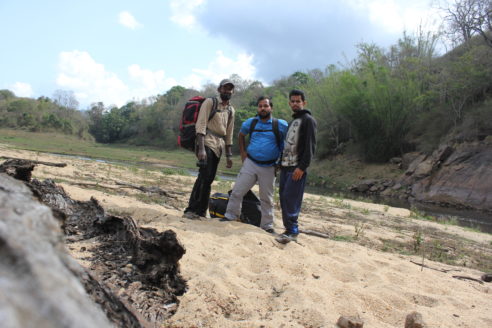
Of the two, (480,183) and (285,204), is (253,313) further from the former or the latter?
(480,183)

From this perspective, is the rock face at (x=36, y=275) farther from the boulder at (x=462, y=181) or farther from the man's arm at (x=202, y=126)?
the boulder at (x=462, y=181)

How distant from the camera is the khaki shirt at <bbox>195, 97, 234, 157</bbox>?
4.47 m

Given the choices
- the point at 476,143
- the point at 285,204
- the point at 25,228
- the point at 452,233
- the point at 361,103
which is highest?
the point at 361,103

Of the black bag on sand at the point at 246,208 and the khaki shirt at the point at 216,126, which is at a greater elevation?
the khaki shirt at the point at 216,126

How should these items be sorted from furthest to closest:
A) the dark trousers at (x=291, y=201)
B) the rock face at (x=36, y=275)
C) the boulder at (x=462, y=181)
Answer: the boulder at (x=462, y=181) < the dark trousers at (x=291, y=201) < the rock face at (x=36, y=275)

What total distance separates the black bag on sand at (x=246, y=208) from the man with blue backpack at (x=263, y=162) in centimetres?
23

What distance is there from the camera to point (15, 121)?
140ft

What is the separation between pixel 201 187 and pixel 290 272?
207 centimetres

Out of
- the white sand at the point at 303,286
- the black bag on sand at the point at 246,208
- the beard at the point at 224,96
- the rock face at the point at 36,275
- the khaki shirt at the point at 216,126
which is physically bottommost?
the white sand at the point at 303,286

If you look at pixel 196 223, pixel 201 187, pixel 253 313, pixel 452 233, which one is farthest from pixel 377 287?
pixel 452 233

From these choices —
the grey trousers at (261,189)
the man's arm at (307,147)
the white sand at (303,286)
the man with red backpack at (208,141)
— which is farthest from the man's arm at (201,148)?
the man's arm at (307,147)

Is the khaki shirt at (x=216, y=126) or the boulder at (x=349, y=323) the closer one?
the boulder at (x=349, y=323)

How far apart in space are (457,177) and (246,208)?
47.4 feet

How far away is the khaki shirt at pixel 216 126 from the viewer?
447 centimetres
